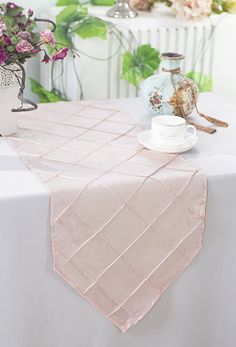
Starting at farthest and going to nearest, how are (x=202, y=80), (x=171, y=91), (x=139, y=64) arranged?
(x=202, y=80) < (x=139, y=64) < (x=171, y=91)

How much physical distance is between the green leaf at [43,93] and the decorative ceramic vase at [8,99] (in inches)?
32.4

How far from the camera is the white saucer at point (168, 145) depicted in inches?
79.9

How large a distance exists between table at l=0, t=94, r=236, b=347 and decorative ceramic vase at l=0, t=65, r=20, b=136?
7 cm

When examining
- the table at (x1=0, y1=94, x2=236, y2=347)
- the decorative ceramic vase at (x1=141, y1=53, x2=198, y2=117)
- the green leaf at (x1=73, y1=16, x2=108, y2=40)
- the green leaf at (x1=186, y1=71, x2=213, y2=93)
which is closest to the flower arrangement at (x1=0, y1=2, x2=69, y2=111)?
the table at (x1=0, y1=94, x2=236, y2=347)

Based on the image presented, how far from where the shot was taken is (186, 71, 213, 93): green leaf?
3.06 m

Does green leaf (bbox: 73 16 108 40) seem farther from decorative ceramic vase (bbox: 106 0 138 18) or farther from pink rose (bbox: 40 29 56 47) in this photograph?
pink rose (bbox: 40 29 56 47)

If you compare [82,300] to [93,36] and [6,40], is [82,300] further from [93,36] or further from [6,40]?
[93,36]

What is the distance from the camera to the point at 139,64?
9.55 ft

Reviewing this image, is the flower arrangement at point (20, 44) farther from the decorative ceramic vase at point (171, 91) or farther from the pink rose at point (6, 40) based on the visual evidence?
the decorative ceramic vase at point (171, 91)

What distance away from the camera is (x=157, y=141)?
80.4 inches

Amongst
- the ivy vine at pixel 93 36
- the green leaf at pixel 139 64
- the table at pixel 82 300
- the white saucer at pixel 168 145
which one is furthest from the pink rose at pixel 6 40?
the green leaf at pixel 139 64

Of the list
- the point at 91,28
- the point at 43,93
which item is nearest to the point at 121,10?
the point at 91,28

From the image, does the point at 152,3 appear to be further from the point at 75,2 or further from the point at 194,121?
the point at 194,121

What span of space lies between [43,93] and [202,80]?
0.58 meters
